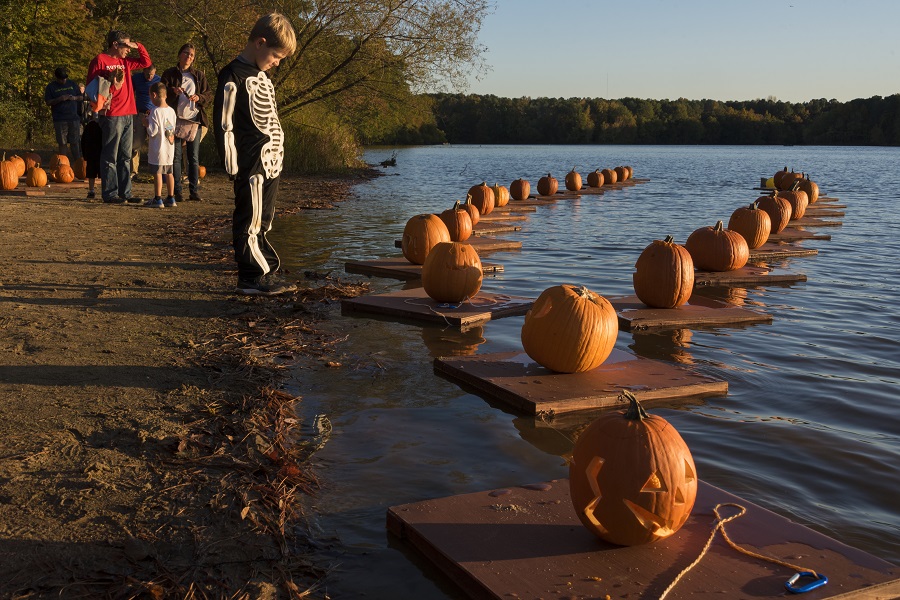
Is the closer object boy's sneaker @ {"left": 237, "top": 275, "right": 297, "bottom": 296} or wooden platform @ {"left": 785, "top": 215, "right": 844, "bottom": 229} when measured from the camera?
boy's sneaker @ {"left": 237, "top": 275, "right": 297, "bottom": 296}

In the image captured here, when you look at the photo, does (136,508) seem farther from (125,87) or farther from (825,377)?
(125,87)

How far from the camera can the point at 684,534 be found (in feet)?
12.0

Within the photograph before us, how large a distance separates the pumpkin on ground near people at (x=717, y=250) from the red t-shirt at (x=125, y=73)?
9146 mm

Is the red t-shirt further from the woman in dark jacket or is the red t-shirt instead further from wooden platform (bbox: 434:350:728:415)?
wooden platform (bbox: 434:350:728:415)

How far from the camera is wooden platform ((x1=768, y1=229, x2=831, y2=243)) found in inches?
620

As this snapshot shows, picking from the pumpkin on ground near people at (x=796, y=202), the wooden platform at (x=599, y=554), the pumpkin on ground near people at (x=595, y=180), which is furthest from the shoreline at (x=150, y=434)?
the pumpkin on ground near people at (x=595, y=180)

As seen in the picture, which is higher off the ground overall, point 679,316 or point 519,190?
point 519,190

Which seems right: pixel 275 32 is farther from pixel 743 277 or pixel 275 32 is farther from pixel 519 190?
pixel 519 190

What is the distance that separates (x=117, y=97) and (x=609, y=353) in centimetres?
1081

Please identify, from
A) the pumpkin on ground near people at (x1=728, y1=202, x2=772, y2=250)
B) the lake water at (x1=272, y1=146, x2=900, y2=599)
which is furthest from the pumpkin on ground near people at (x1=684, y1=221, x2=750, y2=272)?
the pumpkin on ground near people at (x1=728, y1=202, x2=772, y2=250)

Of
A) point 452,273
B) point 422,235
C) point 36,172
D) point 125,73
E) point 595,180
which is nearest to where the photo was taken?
point 452,273

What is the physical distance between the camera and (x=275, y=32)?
751 centimetres

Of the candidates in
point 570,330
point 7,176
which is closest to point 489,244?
point 570,330

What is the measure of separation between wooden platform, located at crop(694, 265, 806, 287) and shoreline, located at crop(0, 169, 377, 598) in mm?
4533
